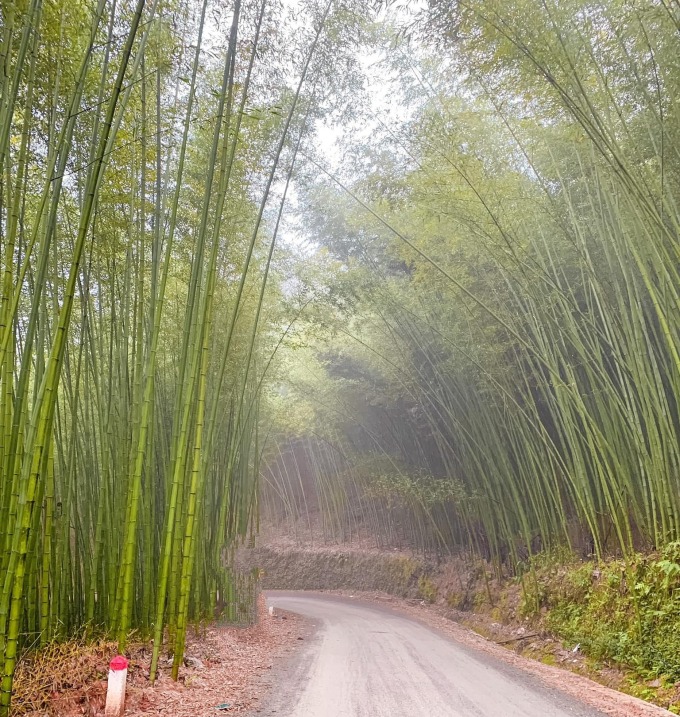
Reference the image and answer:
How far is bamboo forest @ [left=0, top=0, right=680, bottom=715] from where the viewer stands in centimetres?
238

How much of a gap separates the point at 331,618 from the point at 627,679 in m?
3.42

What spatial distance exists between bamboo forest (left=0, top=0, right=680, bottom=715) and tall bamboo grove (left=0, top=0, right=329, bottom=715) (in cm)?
2

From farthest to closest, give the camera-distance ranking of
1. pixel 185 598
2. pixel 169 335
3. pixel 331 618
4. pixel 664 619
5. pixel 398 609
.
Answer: pixel 398 609, pixel 331 618, pixel 169 335, pixel 664 619, pixel 185 598

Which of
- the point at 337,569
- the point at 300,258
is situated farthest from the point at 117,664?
the point at 337,569

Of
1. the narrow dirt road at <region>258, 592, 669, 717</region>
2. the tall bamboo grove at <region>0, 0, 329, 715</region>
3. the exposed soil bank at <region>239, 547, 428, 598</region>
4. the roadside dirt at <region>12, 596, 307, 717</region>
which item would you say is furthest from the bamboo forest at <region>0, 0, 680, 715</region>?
the exposed soil bank at <region>239, 547, 428, 598</region>

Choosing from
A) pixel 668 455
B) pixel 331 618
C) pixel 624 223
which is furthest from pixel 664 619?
pixel 331 618

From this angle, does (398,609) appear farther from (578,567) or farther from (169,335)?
(169,335)

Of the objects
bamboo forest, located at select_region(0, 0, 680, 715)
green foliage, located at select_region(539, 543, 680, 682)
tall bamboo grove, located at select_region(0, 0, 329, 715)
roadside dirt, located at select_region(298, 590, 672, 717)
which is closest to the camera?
tall bamboo grove, located at select_region(0, 0, 329, 715)

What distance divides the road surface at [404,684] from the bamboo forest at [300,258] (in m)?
0.76

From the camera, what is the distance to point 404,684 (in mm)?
2906

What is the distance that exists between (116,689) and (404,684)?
5.15 feet

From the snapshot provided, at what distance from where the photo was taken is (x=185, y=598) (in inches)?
101

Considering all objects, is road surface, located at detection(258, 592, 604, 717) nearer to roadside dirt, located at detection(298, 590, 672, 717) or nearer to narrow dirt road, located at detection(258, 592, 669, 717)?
narrow dirt road, located at detection(258, 592, 669, 717)

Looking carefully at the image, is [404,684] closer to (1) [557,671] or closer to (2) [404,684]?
(2) [404,684]
